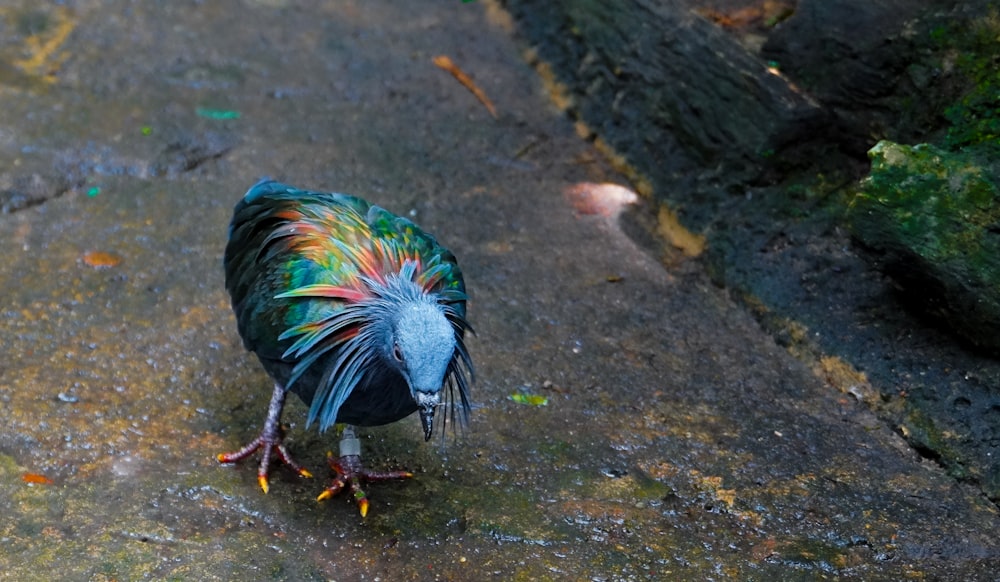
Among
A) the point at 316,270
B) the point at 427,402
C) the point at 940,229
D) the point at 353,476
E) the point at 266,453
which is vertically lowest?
the point at 266,453

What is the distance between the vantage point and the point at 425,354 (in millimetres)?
2975

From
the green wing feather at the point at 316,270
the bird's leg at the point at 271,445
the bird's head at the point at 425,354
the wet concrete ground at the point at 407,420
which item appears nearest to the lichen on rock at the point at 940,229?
the wet concrete ground at the point at 407,420

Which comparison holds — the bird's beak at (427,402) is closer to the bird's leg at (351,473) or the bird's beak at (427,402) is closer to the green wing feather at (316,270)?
the green wing feather at (316,270)

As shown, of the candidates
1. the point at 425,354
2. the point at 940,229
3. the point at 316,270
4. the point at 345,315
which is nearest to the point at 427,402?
the point at 425,354

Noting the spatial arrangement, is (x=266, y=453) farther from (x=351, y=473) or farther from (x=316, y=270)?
(x=316, y=270)

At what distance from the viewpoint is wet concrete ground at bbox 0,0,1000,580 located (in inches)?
135

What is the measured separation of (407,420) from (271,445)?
66cm

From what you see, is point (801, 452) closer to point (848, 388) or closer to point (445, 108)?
point (848, 388)

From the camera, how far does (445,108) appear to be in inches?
262

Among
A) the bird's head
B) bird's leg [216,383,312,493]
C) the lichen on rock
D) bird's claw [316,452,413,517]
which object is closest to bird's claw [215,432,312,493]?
bird's leg [216,383,312,493]

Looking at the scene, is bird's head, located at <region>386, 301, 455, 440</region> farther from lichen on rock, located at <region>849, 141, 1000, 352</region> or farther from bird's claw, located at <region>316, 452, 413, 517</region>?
lichen on rock, located at <region>849, 141, 1000, 352</region>

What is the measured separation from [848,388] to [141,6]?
587cm

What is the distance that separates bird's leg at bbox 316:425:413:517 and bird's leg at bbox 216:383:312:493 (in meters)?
0.15

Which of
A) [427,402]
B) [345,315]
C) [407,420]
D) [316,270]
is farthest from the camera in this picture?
[407,420]
